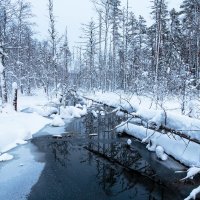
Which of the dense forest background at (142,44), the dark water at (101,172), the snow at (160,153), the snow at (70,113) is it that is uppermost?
the dense forest background at (142,44)

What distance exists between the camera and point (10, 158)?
29.0 ft

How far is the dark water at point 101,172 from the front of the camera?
21.4 feet

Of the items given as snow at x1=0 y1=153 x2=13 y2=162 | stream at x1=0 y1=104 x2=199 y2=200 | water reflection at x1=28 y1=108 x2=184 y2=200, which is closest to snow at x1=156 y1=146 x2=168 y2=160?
stream at x1=0 y1=104 x2=199 y2=200

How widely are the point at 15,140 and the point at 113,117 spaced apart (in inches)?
312

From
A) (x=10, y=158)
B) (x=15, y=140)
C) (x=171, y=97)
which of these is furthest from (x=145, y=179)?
(x=171, y=97)

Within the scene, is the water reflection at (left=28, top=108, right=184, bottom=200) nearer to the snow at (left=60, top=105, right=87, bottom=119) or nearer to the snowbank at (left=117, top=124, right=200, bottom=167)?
the snowbank at (left=117, top=124, right=200, bottom=167)

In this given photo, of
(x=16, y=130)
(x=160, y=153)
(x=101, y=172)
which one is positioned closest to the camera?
(x=101, y=172)

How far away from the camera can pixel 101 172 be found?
7.92 m

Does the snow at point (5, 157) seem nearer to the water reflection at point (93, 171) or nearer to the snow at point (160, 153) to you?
the water reflection at point (93, 171)

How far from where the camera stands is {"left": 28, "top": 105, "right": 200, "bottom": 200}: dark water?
6531 mm

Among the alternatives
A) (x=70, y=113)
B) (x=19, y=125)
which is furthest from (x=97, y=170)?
(x=70, y=113)

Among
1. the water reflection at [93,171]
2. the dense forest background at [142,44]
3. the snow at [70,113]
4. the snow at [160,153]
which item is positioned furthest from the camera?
the dense forest background at [142,44]

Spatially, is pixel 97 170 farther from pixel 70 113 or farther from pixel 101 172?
pixel 70 113

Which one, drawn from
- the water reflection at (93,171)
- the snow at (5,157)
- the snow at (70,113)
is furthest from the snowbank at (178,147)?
the snow at (70,113)
